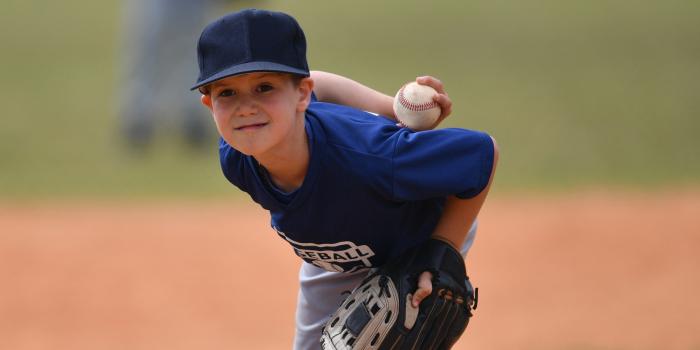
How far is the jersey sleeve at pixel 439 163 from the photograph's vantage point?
2.66m

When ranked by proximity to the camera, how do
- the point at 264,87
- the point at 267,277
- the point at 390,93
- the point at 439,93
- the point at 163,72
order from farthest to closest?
the point at 390,93, the point at 163,72, the point at 267,277, the point at 439,93, the point at 264,87

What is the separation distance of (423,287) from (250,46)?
759mm

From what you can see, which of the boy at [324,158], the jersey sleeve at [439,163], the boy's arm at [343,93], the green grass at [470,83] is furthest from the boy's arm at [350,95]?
the green grass at [470,83]

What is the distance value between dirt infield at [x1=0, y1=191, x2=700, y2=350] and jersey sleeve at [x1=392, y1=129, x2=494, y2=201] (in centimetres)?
234

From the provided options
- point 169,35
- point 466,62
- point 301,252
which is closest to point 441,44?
point 466,62

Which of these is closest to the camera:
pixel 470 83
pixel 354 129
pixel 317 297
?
pixel 354 129

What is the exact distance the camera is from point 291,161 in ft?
8.91

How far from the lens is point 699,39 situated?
1229 cm

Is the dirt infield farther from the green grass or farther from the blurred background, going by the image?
the green grass

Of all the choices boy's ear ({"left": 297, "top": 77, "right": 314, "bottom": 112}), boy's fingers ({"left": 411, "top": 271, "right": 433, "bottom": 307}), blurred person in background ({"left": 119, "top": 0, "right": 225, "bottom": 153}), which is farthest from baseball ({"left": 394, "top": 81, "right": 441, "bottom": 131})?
blurred person in background ({"left": 119, "top": 0, "right": 225, "bottom": 153})

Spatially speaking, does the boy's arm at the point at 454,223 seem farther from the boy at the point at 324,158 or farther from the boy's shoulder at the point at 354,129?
the boy's shoulder at the point at 354,129

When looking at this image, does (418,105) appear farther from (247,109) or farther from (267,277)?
(267,277)

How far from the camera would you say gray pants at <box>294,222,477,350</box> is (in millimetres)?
3221

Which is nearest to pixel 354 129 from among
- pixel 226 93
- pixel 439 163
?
pixel 439 163
